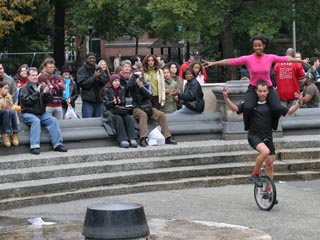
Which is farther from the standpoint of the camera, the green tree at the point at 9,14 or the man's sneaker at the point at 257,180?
the green tree at the point at 9,14

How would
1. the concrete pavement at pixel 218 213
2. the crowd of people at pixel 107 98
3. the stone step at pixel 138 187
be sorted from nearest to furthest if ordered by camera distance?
the concrete pavement at pixel 218 213, the stone step at pixel 138 187, the crowd of people at pixel 107 98

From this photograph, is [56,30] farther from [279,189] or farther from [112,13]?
[279,189]

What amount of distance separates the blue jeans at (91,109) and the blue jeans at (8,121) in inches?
108

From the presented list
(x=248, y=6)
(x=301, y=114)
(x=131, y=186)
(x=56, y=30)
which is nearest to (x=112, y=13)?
(x=56, y=30)

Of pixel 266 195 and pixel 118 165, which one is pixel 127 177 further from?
pixel 266 195

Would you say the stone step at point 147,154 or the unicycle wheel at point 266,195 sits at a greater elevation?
the stone step at point 147,154

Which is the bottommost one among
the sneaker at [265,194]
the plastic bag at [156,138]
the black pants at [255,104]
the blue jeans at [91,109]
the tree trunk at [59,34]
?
the sneaker at [265,194]

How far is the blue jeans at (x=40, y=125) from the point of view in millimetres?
12688

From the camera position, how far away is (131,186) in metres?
12.1

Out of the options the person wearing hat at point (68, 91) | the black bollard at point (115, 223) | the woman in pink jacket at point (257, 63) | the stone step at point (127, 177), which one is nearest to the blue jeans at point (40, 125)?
the stone step at point (127, 177)

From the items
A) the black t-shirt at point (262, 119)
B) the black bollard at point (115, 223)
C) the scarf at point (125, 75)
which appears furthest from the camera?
the scarf at point (125, 75)

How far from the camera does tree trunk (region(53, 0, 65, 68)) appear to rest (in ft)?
125

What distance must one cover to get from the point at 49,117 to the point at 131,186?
2.05 metres

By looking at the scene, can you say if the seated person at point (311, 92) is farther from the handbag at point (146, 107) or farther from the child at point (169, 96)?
A: the handbag at point (146, 107)
